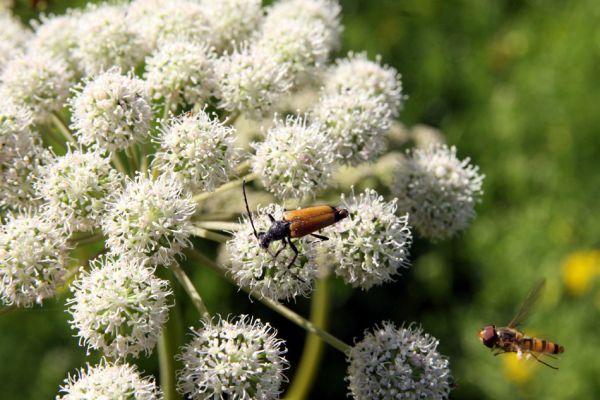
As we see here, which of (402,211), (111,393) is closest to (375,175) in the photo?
(402,211)

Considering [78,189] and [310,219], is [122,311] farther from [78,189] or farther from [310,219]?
[310,219]

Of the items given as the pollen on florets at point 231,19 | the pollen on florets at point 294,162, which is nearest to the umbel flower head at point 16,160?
the pollen on florets at point 294,162

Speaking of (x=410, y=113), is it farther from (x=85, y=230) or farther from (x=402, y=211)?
(x=85, y=230)

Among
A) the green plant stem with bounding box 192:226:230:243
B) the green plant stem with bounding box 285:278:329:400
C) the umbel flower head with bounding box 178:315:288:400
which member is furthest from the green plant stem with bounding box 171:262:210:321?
the green plant stem with bounding box 285:278:329:400

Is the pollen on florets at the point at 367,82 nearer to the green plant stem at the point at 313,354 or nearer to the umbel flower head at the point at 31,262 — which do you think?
the green plant stem at the point at 313,354

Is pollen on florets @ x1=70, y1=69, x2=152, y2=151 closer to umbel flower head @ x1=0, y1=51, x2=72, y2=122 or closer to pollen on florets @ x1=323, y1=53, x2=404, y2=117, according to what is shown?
umbel flower head @ x1=0, y1=51, x2=72, y2=122
